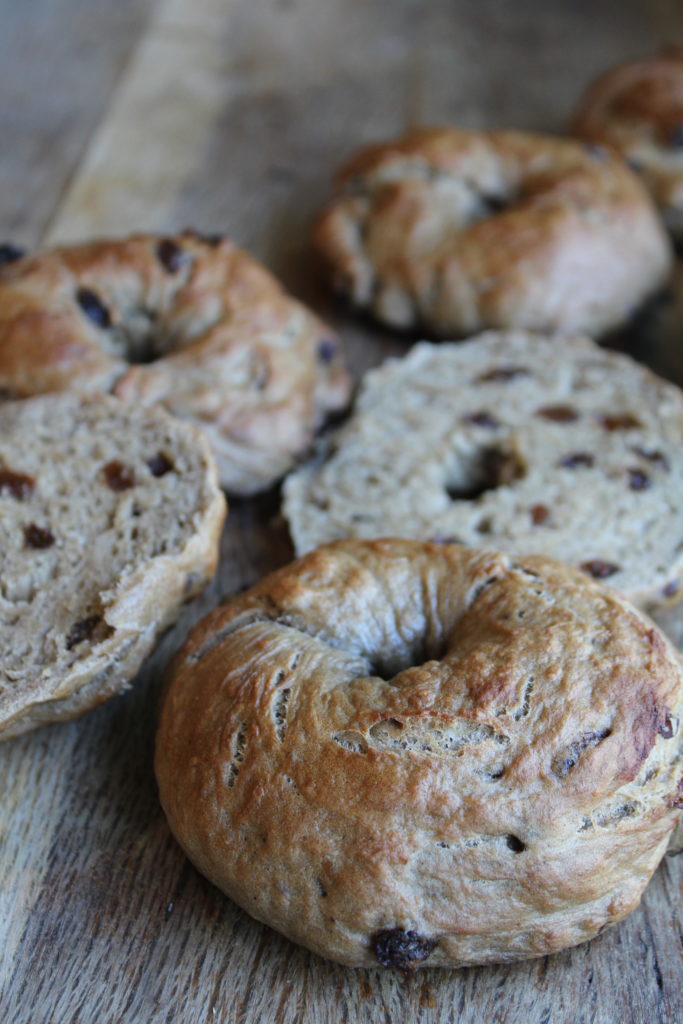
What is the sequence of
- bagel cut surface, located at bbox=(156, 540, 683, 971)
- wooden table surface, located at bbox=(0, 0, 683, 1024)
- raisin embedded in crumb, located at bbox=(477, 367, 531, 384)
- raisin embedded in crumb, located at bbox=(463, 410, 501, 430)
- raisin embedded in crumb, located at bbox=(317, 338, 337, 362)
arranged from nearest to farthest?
bagel cut surface, located at bbox=(156, 540, 683, 971) < wooden table surface, located at bbox=(0, 0, 683, 1024) < raisin embedded in crumb, located at bbox=(463, 410, 501, 430) < raisin embedded in crumb, located at bbox=(477, 367, 531, 384) < raisin embedded in crumb, located at bbox=(317, 338, 337, 362)

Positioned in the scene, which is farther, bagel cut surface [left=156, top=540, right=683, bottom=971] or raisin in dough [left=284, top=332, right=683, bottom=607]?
raisin in dough [left=284, top=332, right=683, bottom=607]

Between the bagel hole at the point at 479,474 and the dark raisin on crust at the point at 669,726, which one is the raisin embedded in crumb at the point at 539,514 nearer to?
the bagel hole at the point at 479,474

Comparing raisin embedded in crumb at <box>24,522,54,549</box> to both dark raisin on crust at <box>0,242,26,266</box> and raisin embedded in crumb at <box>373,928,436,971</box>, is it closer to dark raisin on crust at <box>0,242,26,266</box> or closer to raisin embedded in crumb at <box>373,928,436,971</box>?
raisin embedded in crumb at <box>373,928,436,971</box>

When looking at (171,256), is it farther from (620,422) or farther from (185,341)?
(620,422)

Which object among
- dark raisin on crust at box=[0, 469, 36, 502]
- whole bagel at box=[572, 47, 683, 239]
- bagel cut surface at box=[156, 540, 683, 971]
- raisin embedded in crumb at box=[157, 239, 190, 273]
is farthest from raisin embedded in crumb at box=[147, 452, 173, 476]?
whole bagel at box=[572, 47, 683, 239]

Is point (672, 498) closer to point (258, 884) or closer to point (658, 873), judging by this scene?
point (658, 873)
